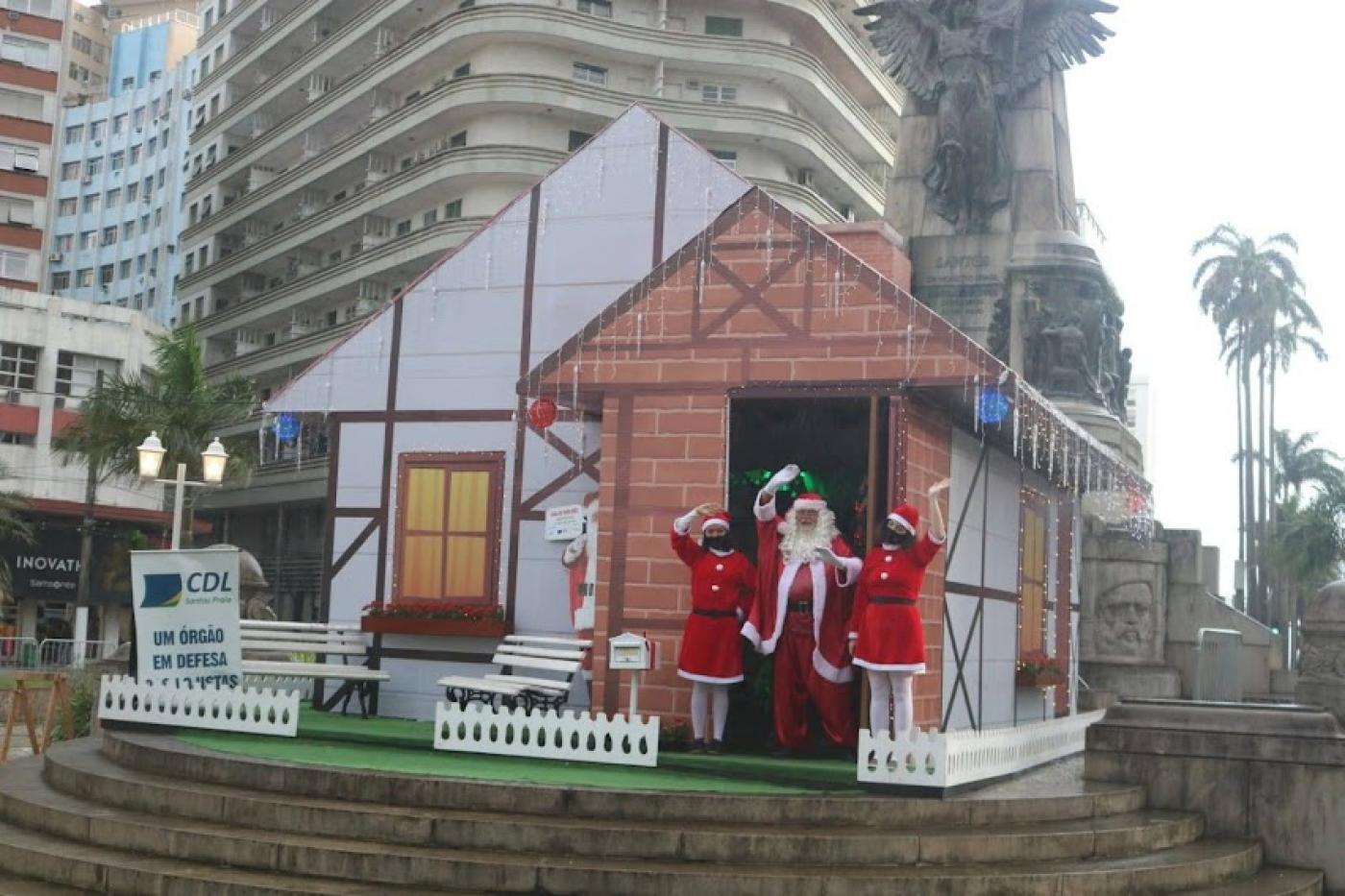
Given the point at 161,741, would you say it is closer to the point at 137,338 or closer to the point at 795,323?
the point at 795,323

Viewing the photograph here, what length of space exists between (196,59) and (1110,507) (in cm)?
6105

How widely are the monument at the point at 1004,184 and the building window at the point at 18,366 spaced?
1293 inches

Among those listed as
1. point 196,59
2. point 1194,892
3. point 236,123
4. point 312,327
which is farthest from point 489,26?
point 1194,892

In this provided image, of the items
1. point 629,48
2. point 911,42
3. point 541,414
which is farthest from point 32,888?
point 629,48

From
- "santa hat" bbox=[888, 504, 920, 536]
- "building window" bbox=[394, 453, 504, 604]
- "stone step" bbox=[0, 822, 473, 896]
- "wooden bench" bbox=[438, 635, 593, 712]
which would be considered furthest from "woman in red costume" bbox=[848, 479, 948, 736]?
"building window" bbox=[394, 453, 504, 604]

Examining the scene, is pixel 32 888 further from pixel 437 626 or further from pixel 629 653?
pixel 437 626

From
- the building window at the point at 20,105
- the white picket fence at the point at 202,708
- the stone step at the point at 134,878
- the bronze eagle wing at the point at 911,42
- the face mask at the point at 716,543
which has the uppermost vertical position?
the building window at the point at 20,105

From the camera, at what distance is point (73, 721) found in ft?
57.0

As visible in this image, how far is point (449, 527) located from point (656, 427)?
3589 mm

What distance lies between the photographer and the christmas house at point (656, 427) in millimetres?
12305

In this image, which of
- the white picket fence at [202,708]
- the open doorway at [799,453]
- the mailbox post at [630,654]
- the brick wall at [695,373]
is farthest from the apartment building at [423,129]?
the mailbox post at [630,654]

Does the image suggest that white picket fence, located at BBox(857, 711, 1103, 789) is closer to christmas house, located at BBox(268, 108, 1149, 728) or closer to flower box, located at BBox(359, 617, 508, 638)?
christmas house, located at BBox(268, 108, 1149, 728)

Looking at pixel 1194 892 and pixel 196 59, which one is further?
pixel 196 59

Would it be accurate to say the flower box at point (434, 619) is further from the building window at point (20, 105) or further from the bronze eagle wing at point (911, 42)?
the building window at point (20, 105)
